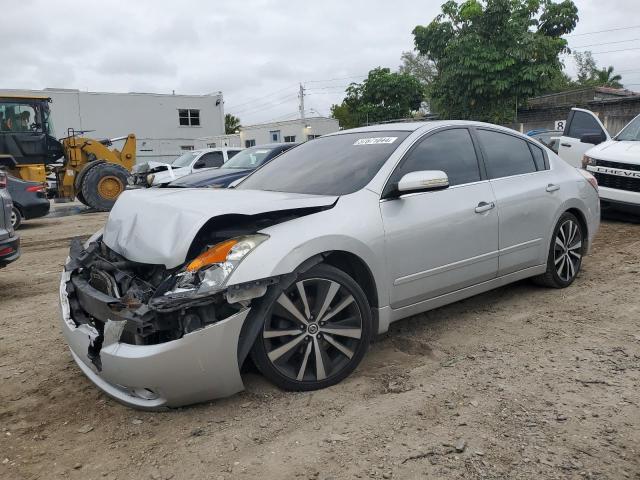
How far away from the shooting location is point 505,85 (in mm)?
18156

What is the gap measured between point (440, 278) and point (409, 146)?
3.14ft

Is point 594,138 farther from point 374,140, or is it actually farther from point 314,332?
point 314,332

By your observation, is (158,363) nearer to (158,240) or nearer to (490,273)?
(158,240)

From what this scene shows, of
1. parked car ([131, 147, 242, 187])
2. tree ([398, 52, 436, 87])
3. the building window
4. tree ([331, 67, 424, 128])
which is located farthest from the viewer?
tree ([398, 52, 436, 87])

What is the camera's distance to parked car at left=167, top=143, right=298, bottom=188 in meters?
9.31

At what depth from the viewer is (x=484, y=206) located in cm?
414

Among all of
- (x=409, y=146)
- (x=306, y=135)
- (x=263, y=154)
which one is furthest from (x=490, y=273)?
(x=306, y=135)

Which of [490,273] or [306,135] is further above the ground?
[306,135]

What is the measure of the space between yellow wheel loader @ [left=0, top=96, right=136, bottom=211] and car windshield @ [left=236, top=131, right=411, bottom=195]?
1118cm

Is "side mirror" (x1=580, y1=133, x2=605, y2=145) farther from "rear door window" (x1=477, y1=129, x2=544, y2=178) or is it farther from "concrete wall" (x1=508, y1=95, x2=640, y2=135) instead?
"concrete wall" (x1=508, y1=95, x2=640, y2=135)

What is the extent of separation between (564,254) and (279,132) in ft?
117

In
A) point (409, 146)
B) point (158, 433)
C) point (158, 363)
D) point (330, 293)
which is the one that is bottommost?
point (158, 433)

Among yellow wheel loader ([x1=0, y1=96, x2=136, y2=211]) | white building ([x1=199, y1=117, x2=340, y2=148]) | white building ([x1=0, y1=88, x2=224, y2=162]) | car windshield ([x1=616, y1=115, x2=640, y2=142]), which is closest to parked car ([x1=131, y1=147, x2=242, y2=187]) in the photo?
yellow wheel loader ([x1=0, y1=96, x2=136, y2=211])

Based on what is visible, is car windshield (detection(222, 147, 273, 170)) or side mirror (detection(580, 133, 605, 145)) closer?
side mirror (detection(580, 133, 605, 145))
